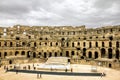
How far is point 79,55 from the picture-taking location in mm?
63281

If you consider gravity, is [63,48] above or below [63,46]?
below

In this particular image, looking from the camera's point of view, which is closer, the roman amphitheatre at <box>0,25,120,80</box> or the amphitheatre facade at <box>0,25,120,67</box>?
the roman amphitheatre at <box>0,25,120,80</box>

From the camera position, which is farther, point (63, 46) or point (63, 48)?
point (63, 46)

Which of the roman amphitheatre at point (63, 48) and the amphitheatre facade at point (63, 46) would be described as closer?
the roman amphitheatre at point (63, 48)

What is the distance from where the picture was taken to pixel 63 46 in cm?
6906

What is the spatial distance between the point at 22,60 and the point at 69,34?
2915 centimetres

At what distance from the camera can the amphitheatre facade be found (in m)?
58.5

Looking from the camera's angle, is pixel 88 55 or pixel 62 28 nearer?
pixel 88 55

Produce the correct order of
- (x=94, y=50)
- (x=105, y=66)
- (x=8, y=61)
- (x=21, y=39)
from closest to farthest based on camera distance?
(x=105, y=66)
(x=8, y=61)
(x=94, y=50)
(x=21, y=39)

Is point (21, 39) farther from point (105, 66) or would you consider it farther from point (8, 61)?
point (105, 66)

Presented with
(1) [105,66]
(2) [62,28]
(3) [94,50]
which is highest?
(2) [62,28]

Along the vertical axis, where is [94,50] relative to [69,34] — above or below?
below

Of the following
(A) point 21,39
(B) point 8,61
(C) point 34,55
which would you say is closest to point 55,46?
(C) point 34,55

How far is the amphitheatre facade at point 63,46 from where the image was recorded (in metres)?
58.5
